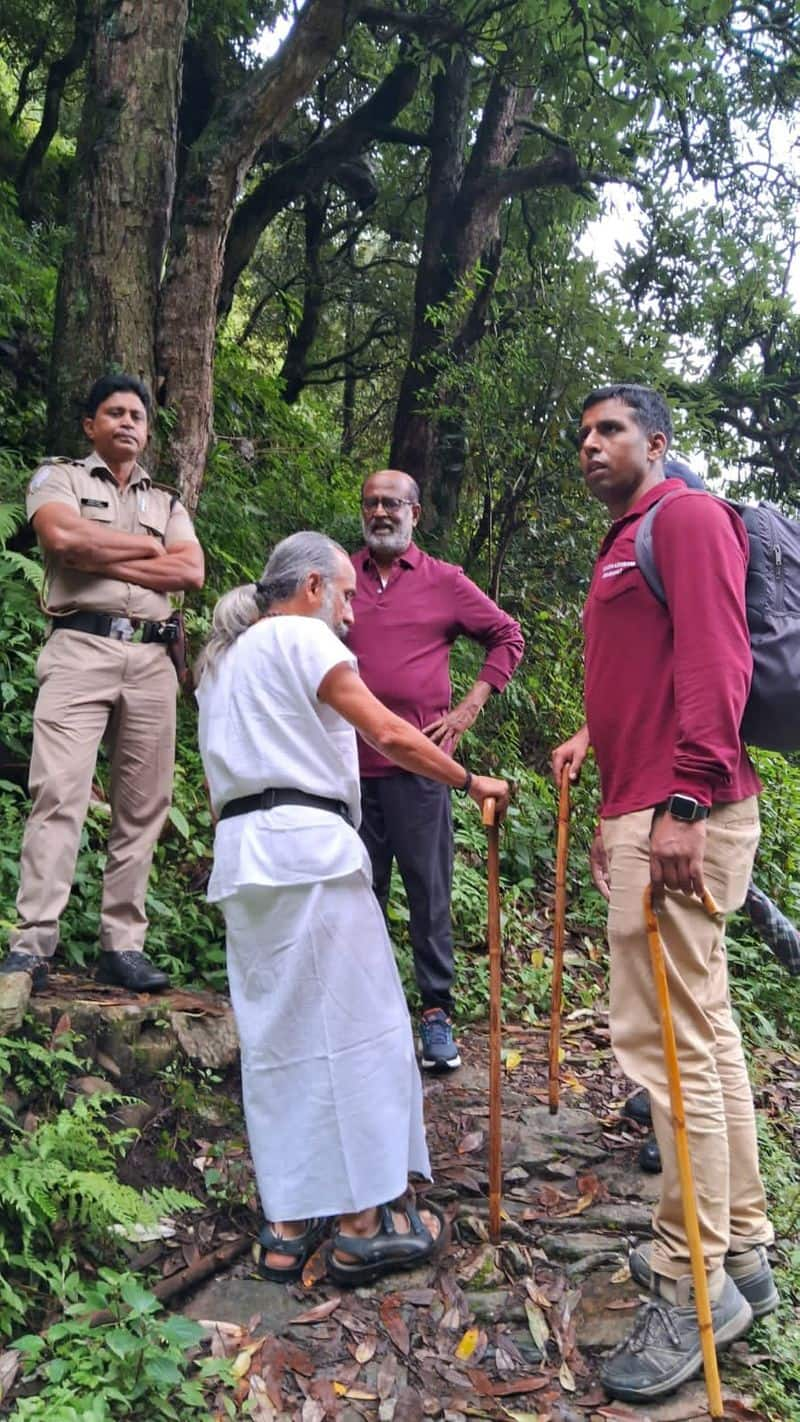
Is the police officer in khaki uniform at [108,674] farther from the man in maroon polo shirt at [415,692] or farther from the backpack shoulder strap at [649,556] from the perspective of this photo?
the backpack shoulder strap at [649,556]

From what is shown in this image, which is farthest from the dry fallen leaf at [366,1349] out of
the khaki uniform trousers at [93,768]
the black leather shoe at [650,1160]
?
the khaki uniform trousers at [93,768]

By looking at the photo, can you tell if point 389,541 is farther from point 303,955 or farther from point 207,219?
point 207,219

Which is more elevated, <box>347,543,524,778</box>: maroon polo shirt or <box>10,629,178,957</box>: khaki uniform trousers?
<box>347,543,524,778</box>: maroon polo shirt

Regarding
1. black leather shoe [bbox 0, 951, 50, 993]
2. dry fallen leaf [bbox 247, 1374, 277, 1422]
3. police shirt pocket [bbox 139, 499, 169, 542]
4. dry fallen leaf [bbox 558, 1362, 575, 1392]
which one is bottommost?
dry fallen leaf [bbox 247, 1374, 277, 1422]

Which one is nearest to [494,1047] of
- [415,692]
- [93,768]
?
[415,692]

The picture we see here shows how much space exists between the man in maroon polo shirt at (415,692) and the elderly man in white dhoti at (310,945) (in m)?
1.25

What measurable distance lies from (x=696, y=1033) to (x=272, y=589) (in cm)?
181

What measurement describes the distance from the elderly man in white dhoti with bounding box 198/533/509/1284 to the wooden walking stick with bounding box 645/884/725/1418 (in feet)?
2.30

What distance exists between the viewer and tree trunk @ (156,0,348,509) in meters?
6.16

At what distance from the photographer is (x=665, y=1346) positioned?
110 inches

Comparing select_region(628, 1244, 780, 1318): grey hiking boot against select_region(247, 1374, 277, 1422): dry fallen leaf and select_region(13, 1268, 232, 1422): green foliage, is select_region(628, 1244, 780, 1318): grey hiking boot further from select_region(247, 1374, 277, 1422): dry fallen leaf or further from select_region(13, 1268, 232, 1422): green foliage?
select_region(13, 1268, 232, 1422): green foliage

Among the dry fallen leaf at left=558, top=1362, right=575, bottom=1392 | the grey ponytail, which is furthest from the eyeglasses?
the dry fallen leaf at left=558, top=1362, right=575, bottom=1392

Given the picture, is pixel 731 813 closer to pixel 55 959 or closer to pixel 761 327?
pixel 55 959

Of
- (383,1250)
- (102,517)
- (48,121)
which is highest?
(48,121)
